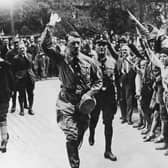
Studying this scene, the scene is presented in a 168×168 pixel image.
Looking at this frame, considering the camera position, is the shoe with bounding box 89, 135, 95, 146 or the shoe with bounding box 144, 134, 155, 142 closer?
the shoe with bounding box 89, 135, 95, 146

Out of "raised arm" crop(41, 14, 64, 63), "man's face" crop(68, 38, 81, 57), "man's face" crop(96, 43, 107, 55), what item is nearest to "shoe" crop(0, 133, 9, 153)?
"raised arm" crop(41, 14, 64, 63)

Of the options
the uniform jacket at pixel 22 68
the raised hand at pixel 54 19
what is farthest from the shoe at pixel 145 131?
the raised hand at pixel 54 19

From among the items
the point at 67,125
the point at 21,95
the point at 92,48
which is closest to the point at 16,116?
the point at 21,95

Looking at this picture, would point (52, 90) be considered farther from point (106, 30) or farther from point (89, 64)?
point (89, 64)

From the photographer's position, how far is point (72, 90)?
5973mm

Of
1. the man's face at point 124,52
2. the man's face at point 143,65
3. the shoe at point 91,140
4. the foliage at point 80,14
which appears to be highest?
the foliage at point 80,14

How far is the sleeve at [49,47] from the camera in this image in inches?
224

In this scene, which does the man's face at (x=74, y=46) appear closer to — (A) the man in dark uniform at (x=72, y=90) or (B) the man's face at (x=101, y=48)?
(A) the man in dark uniform at (x=72, y=90)

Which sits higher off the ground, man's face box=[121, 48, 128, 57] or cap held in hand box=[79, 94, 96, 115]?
man's face box=[121, 48, 128, 57]

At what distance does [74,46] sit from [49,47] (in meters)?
0.27

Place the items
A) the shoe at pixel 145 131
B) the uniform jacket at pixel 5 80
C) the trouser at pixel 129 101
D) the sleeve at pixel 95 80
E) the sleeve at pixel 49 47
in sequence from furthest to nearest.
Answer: the trouser at pixel 129 101
the shoe at pixel 145 131
the uniform jacket at pixel 5 80
the sleeve at pixel 95 80
the sleeve at pixel 49 47

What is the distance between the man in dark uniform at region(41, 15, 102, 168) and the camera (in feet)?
19.5

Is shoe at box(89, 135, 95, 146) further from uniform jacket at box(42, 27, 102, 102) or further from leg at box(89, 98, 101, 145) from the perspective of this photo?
uniform jacket at box(42, 27, 102, 102)

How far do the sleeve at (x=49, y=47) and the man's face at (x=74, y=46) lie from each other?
11 cm
